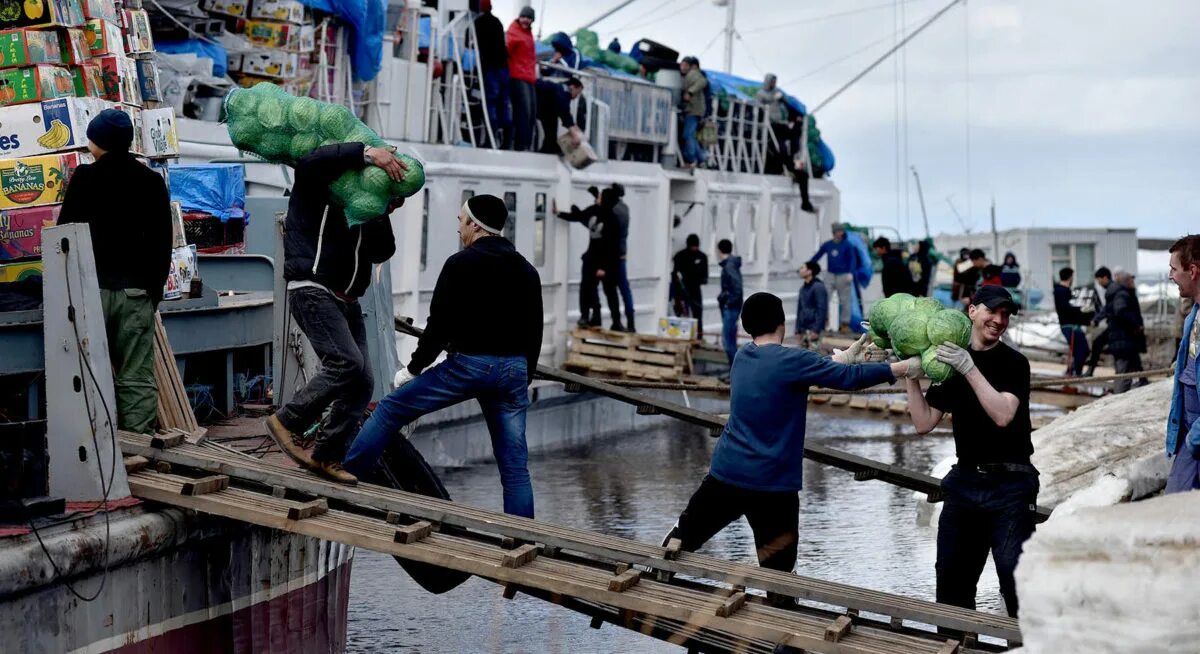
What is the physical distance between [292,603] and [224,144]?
803cm

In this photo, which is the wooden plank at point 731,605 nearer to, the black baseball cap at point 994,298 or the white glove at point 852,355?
the white glove at point 852,355

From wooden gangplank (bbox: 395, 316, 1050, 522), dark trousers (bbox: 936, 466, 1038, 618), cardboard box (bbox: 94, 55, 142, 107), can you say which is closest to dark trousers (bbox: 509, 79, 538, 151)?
wooden gangplank (bbox: 395, 316, 1050, 522)

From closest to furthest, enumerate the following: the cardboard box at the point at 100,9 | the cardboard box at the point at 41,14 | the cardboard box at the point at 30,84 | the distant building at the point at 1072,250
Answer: the cardboard box at the point at 30,84, the cardboard box at the point at 41,14, the cardboard box at the point at 100,9, the distant building at the point at 1072,250

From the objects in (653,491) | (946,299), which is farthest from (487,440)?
(946,299)

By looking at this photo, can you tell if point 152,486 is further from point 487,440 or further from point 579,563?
point 487,440

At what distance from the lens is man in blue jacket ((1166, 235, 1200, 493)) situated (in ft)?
→ 21.9

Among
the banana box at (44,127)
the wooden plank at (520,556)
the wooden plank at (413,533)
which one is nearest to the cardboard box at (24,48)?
the banana box at (44,127)

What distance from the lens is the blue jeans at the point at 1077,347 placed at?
2530 cm

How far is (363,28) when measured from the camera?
57.6 ft

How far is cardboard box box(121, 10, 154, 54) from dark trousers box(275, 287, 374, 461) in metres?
2.66

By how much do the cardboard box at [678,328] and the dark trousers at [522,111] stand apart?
113 inches

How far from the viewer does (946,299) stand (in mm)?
40344

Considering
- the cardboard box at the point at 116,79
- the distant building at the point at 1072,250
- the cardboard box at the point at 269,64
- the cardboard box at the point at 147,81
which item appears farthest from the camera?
the distant building at the point at 1072,250

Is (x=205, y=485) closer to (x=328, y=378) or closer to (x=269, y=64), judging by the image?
(x=328, y=378)
